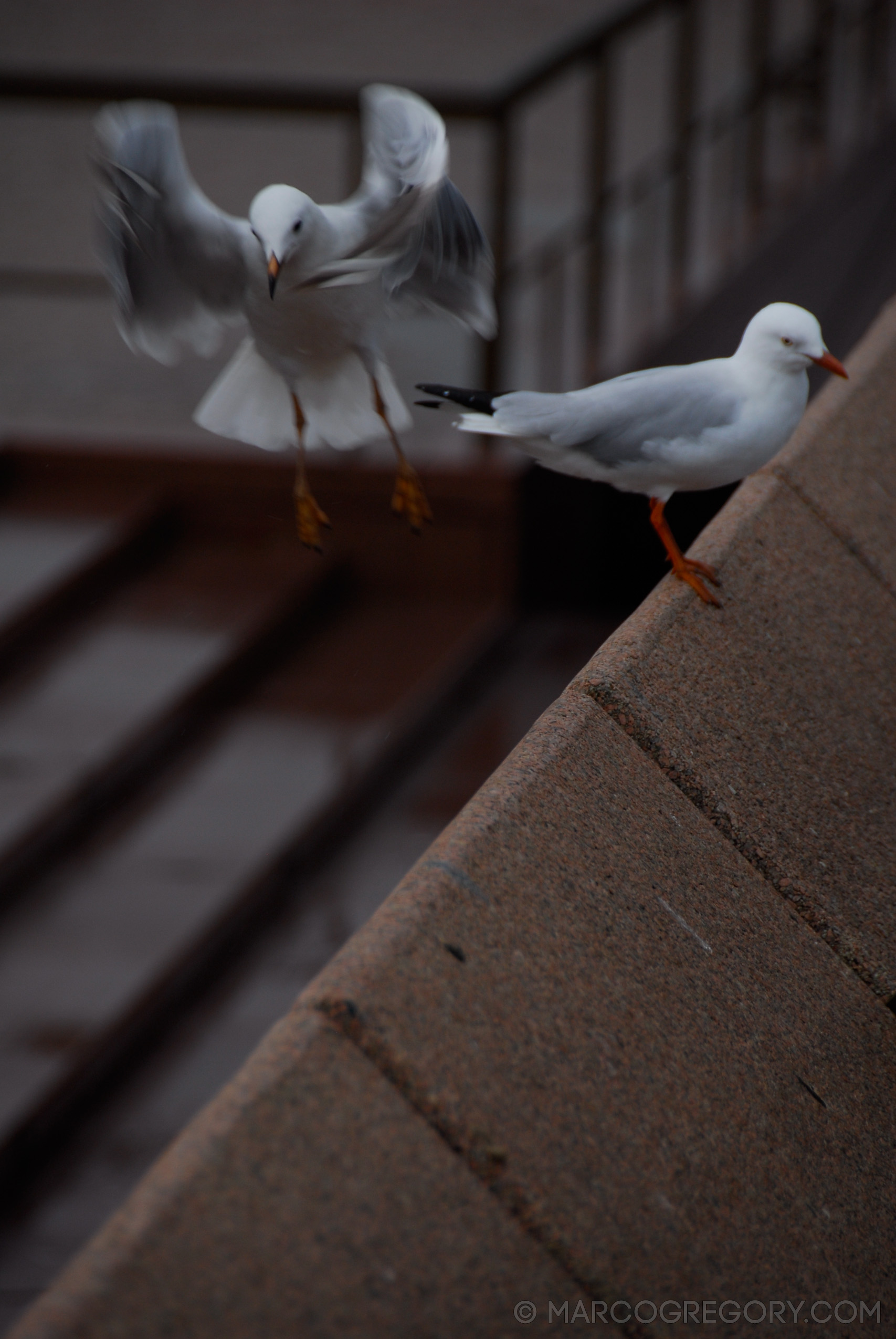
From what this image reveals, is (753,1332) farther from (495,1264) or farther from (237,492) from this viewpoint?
(237,492)

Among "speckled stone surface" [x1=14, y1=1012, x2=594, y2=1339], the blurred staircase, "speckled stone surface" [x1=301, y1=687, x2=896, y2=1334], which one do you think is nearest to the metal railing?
the blurred staircase

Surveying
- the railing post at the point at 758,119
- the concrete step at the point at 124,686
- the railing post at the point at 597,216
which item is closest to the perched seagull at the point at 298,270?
the railing post at the point at 597,216

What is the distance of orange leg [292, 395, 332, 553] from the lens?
1132 mm

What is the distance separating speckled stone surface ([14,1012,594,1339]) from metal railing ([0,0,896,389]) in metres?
0.86

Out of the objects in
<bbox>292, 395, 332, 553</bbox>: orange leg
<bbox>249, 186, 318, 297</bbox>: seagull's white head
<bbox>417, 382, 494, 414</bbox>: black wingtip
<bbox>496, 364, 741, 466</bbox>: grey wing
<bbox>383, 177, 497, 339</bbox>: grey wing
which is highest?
<bbox>249, 186, 318, 297</bbox>: seagull's white head

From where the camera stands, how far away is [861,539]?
2.32 m

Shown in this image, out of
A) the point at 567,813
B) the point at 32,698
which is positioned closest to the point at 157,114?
the point at 567,813

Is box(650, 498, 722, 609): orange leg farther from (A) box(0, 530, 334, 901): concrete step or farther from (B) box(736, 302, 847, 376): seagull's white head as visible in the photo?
(A) box(0, 530, 334, 901): concrete step

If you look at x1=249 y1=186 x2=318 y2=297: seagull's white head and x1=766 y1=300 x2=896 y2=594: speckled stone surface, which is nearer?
x1=249 y1=186 x2=318 y2=297: seagull's white head

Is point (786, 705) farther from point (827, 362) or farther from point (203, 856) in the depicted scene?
point (203, 856)

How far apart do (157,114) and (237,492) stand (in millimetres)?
2310

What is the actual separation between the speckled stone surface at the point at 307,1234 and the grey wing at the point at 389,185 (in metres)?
0.61

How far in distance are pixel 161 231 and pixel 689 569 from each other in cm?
105

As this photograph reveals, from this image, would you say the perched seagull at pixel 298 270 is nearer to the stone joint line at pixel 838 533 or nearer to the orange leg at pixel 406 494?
the orange leg at pixel 406 494
